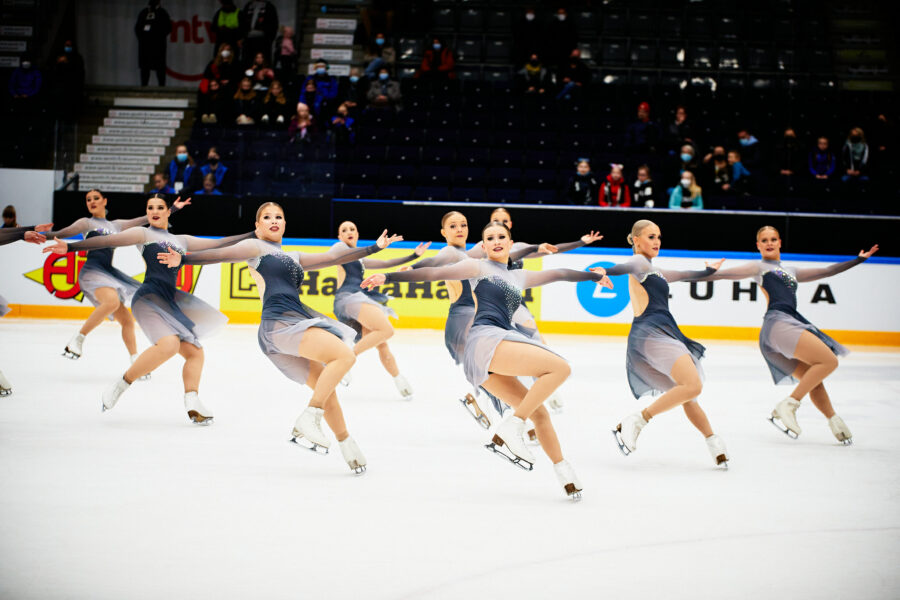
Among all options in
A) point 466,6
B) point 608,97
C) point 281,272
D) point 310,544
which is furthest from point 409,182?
point 310,544

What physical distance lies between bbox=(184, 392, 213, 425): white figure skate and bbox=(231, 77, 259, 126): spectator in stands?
9.32m

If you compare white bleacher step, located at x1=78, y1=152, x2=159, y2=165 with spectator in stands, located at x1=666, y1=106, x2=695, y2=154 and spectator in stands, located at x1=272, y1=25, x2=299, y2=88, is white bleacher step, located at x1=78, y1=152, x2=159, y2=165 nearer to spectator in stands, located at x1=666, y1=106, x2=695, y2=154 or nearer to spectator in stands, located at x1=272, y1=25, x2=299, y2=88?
spectator in stands, located at x1=272, y1=25, x2=299, y2=88

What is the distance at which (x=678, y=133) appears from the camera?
567 inches

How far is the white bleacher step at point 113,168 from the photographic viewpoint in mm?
14182

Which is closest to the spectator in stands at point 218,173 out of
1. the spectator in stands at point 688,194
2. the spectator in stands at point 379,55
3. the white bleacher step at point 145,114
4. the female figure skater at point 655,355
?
the spectator in stands at point 379,55

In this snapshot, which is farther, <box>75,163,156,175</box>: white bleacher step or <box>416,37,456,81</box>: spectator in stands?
<box>416,37,456,81</box>: spectator in stands

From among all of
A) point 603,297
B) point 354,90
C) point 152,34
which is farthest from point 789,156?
point 152,34

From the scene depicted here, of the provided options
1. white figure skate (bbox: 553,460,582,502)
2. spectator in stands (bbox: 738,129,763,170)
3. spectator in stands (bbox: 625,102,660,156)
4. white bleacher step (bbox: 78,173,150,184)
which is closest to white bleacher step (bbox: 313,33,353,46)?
white bleacher step (bbox: 78,173,150,184)

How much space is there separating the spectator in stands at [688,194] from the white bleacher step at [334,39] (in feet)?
29.2

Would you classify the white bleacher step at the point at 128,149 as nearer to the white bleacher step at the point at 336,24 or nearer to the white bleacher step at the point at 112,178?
the white bleacher step at the point at 112,178

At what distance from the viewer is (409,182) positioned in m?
14.5

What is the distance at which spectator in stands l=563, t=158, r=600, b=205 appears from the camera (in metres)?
13.4

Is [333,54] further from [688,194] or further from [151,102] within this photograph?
[688,194]

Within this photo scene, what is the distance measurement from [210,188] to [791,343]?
9.43 metres
